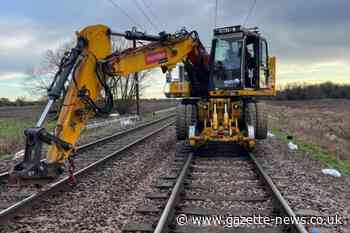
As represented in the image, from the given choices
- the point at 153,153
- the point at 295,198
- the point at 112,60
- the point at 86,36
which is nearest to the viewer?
the point at 295,198

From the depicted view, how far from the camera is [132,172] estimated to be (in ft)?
35.5

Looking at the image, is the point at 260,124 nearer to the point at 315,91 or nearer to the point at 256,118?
the point at 256,118

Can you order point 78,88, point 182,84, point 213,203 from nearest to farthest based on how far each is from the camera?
point 213,203 → point 78,88 → point 182,84

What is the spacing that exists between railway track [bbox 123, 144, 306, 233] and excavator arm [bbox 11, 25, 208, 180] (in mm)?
1779

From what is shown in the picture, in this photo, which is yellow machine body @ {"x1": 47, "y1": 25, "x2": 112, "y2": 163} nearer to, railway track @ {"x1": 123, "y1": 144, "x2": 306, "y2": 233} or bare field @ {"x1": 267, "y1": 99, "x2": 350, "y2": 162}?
railway track @ {"x1": 123, "y1": 144, "x2": 306, "y2": 233}

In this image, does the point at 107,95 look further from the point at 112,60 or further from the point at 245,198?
the point at 245,198

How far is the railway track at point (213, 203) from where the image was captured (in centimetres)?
636

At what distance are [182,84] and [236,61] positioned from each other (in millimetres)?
1838

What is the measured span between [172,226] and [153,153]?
7692 millimetres

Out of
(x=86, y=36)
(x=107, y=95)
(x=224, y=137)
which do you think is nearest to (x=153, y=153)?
(x=224, y=137)

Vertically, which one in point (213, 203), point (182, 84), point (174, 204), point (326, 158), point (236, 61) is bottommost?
point (326, 158)

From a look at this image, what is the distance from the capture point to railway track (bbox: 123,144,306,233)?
6.36m

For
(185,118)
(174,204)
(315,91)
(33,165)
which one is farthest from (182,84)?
(315,91)

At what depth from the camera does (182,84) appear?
14.5m
